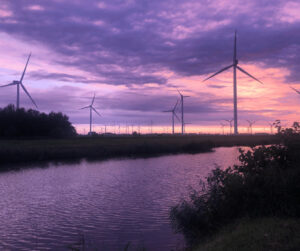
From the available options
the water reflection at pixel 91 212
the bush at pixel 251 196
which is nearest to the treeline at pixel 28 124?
the water reflection at pixel 91 212

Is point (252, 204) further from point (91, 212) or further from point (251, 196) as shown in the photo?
point (91, 212)

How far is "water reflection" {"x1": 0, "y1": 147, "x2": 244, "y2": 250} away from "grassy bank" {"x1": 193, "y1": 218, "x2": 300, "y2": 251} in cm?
333

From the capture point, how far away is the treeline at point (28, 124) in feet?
238

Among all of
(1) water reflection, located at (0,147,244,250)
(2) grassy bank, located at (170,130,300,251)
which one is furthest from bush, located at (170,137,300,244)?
(1) water reflection, located at (0,147,244,250)

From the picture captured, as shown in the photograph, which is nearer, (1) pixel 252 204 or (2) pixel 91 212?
(1) pixel 252 204

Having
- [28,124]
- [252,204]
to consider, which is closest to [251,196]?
[252,204]

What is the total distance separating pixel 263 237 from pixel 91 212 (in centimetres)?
1019

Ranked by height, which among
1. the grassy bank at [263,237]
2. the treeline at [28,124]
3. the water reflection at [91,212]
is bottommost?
the water reflection at [91,212]

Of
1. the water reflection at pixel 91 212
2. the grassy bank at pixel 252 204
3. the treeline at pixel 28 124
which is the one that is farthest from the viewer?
the treeline at pixel 28 124

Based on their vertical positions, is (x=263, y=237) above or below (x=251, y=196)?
below

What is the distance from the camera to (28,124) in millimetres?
75312

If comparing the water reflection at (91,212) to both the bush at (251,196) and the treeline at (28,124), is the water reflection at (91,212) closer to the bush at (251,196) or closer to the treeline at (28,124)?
the bush at (251,196)

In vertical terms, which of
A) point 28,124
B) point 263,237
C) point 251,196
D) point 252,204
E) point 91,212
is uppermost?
point 28,124

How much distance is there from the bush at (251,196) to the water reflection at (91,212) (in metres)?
1.53
